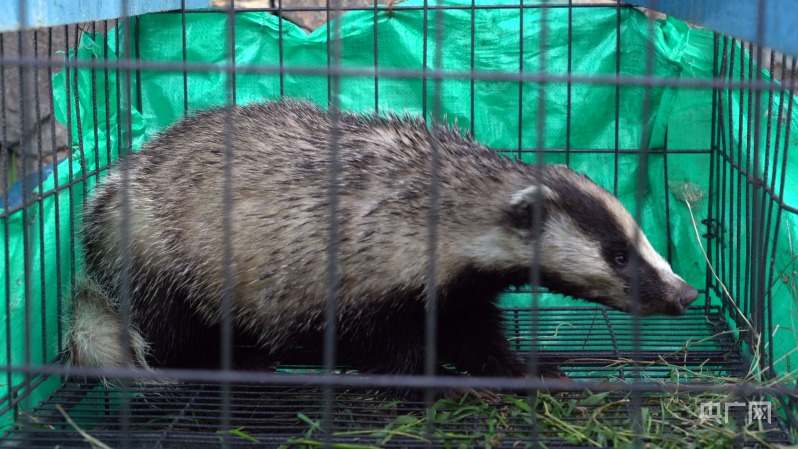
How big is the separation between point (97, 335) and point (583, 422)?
202 cm

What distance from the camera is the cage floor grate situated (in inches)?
116

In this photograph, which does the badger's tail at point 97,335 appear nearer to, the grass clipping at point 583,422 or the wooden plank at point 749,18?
the grass clipping at point 583,422

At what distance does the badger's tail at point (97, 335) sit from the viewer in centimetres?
342

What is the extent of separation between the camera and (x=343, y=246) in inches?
129

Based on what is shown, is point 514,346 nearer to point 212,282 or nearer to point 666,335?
point 666,335

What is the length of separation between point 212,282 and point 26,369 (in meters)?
1.34

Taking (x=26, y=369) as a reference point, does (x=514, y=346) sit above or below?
below

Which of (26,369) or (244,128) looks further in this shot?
(244,128)

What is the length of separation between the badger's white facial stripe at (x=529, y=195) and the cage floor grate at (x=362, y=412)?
2.69 ft

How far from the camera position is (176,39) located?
4.61m

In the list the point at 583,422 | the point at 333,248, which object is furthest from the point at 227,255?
the point at 583,422

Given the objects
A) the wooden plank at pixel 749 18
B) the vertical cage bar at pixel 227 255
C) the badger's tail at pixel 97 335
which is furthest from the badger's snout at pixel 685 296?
the badger's tail at pixel 97 335

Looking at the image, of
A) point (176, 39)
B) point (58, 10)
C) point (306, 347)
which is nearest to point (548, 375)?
point (306, 347)

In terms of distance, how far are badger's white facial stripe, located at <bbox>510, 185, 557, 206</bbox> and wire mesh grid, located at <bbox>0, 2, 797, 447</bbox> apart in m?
→ 0.35
